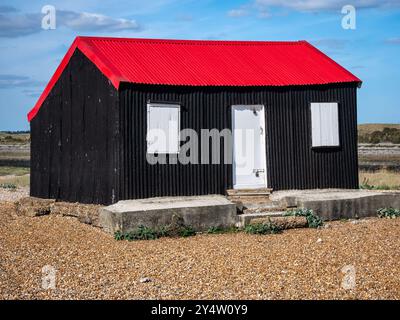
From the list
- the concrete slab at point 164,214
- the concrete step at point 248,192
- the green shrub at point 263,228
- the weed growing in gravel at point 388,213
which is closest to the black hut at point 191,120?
the concrete step at point 248,192

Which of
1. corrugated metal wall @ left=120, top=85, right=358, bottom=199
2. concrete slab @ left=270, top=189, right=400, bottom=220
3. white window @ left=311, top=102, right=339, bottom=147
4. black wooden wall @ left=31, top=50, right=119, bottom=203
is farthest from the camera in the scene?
white window @ left=311, top=102, right=339, bottom=147

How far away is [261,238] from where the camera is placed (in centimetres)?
1267

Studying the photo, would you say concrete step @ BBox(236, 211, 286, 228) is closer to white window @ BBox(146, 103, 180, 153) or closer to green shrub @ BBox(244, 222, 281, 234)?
green shrub @ BBox(244, 222, 281, 234)

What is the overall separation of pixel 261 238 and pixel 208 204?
1.82 m

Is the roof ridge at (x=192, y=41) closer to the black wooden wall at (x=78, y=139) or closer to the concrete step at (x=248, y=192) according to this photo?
the black wooden wall at (x=78, y=139)

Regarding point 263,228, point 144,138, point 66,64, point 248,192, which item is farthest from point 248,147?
point 66,64

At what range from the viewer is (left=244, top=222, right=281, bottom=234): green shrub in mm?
13289

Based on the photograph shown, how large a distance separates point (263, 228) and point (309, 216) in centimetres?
158

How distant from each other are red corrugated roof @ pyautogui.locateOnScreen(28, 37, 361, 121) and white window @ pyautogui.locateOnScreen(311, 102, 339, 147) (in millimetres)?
761

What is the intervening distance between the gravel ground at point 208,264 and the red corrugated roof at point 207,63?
180 inches

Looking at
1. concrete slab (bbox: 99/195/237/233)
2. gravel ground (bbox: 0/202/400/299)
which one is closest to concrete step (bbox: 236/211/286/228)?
concrete slab (bbox: 99/195/237/233)

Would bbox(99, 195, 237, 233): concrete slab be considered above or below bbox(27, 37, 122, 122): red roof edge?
below

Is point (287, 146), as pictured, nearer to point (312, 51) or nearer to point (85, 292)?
point (312, 51)

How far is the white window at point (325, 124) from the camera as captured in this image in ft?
55.6
